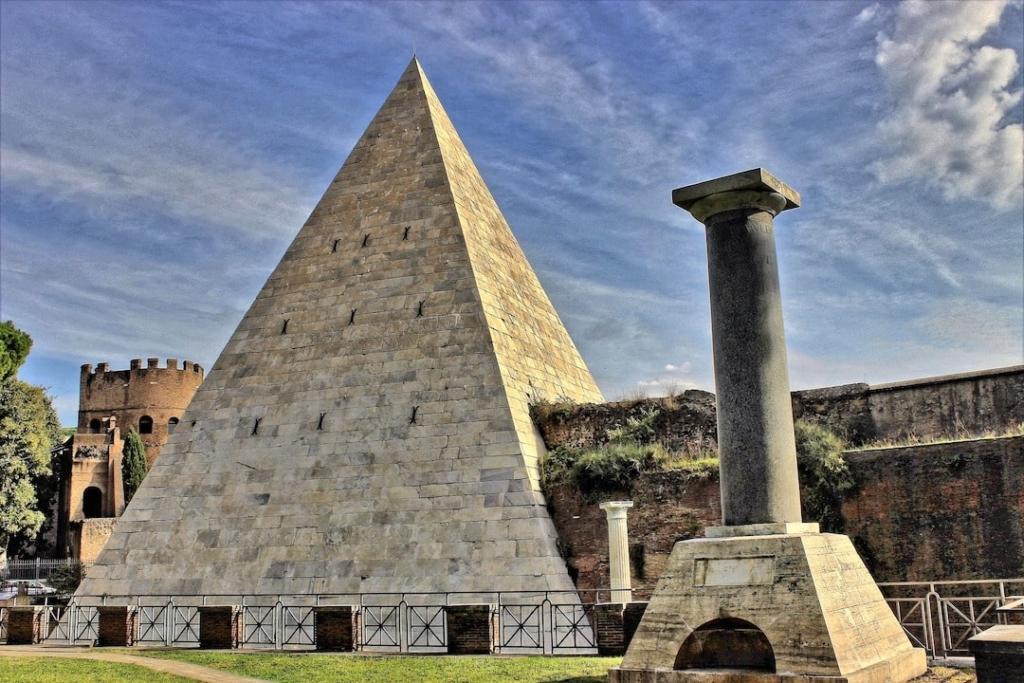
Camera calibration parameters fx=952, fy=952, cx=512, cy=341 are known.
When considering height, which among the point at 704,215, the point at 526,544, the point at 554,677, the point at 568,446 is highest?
the point at 704,215

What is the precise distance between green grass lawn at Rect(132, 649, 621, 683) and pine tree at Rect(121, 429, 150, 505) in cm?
3304

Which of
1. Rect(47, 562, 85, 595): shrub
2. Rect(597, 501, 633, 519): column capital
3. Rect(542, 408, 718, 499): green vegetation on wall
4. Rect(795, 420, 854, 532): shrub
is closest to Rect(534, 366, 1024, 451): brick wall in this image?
Rect(542, 408, 718, 499): green vegetation on wall

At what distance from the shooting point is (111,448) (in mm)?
42906

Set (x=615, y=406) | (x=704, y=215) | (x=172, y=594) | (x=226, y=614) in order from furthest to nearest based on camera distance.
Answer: (x=615, y=406) < (x=172, y=594) < (x=226, y=614) < (x=704, y=215)

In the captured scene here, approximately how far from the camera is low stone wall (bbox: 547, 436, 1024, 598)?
497 inches

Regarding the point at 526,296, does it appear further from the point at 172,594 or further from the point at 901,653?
the point at 901,653

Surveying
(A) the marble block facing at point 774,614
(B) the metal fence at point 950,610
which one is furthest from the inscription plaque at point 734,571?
(B) the metal fence at point 950,610

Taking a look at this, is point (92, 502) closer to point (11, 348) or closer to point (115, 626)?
point (11, 348)

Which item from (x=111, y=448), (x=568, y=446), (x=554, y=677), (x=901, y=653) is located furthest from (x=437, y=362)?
(x=111, y=448)

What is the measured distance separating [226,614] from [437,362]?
18.6ft

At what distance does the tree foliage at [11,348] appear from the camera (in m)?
35.5

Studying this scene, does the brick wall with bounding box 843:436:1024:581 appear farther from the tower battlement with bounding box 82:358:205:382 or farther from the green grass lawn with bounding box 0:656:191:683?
the tower battlement with bounding box 82:358:205:382

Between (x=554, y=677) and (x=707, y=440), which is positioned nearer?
(x=554, y=677)

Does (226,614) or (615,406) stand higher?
(615,406)
